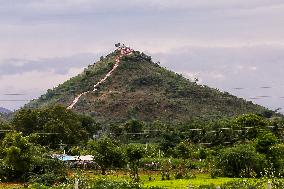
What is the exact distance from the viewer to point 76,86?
78938mm

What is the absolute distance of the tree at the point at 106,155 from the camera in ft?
110

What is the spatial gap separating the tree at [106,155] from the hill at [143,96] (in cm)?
2985

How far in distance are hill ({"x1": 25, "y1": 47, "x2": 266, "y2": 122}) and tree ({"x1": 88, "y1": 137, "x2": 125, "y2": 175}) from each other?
2985 centimetres

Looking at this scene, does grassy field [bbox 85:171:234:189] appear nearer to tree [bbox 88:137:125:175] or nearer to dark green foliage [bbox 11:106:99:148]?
tree [bbox 88:137:125:175]

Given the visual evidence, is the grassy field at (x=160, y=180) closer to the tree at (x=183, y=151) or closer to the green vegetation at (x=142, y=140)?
the green vegetation at (x=142, y=140)

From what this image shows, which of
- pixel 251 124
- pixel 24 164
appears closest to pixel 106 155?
pixel 24 164

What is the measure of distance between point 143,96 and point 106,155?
115ft

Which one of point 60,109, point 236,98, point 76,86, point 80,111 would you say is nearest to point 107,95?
point 80,111

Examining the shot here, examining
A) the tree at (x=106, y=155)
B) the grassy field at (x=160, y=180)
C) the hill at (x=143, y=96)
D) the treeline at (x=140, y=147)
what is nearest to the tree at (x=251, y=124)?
the treeline at (x=140, y=147)

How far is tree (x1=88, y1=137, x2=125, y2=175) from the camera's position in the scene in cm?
3353

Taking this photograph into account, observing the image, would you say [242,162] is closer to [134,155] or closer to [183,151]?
[134,155]

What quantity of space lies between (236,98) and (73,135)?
39.7 m

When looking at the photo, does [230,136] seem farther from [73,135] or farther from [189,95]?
[189,95]

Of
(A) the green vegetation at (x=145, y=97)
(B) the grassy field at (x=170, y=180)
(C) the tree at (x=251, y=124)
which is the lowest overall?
(B) the grassy field at (x=170, y=180)
